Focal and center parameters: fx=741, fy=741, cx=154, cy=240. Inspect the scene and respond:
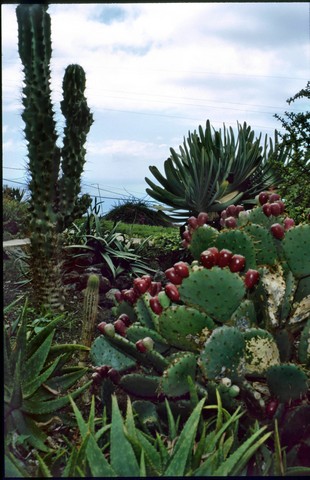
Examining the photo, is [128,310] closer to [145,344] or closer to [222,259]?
[145,344]

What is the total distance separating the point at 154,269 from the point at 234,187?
1.24m

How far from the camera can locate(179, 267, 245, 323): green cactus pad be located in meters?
3.79

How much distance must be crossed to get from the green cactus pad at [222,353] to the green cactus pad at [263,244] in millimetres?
744

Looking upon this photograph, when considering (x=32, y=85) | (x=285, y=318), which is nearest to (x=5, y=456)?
(x=285, y=318)

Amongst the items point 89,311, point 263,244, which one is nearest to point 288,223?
point 263,244

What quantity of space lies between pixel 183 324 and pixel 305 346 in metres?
0.66

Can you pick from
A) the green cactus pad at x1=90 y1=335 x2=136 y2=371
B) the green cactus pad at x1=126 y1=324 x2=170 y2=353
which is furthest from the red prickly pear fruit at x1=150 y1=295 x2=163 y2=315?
the green cactus pad at x1=90 y1=335 x2=136 y2=371

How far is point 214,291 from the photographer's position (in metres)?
3.81

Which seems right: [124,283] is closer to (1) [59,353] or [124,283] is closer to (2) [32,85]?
(2) [32,85]

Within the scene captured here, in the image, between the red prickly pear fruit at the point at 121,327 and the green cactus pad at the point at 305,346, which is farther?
the red prickly pear fruit at the point at 121,327

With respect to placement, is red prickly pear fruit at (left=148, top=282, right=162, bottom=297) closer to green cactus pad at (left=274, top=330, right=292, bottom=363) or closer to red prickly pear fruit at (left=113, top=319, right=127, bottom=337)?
red prickly pear fruit at (left=113, top=319, right=127, bottom=337)

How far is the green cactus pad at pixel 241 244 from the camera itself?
414cm

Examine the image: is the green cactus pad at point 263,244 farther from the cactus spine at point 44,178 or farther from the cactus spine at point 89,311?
the cactus spine at point 44,178

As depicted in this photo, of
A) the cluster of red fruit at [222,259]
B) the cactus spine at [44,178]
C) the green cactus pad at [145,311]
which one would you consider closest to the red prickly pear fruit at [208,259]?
the cluster of red fruit at [222,259]
